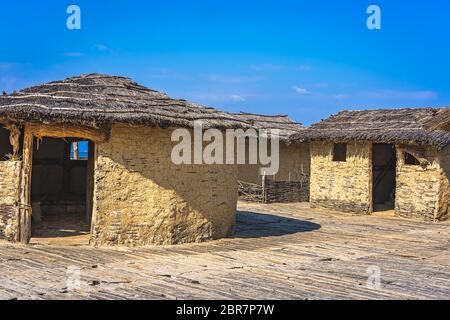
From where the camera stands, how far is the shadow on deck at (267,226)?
12.9 m

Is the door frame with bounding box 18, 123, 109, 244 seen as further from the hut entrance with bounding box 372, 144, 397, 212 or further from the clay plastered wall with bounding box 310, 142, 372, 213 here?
the hut entrance with bounding box 372, 144, 397, 212

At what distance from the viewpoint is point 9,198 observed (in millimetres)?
10586

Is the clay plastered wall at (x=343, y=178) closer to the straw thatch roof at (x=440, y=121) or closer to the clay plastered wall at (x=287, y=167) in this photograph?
the straw thatch roof at (x=440, y=121)

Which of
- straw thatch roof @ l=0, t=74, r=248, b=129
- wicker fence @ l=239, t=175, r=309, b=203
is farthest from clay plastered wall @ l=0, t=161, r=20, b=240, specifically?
wicker fence @ l=239, t=175, r=309, b=203

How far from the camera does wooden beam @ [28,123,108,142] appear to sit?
10227 mm

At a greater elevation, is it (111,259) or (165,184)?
(165,184)

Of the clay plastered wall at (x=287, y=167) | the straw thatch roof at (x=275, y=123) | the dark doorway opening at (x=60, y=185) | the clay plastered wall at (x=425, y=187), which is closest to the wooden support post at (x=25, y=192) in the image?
the dark doorway opening at (x=60, y=185)

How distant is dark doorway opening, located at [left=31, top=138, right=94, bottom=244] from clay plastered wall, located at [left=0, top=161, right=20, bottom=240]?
2588 millimetres

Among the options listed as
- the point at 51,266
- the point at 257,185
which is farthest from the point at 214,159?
the point at 257,185

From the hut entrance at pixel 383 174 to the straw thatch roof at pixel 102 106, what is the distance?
34.0 feet
